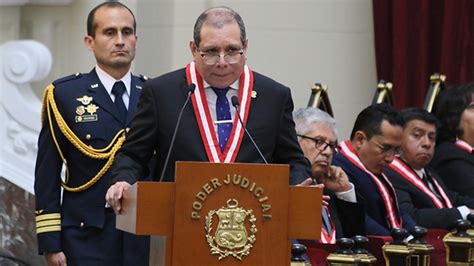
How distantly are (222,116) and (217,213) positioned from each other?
632 mm

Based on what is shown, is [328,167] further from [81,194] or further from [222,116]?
[222,116]

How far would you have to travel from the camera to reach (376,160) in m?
6.57

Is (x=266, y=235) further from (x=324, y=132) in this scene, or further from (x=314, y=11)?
(x=314, y=11)

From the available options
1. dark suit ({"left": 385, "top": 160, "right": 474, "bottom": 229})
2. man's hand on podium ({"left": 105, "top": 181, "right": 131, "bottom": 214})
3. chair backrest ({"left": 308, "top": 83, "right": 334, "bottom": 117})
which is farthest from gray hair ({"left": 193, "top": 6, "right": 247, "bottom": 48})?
chair backrest ({"left": 308, "top": 83, "right": 334, "bottom": 117})

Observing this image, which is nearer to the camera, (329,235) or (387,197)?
(329,235)

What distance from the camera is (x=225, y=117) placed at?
181 inches

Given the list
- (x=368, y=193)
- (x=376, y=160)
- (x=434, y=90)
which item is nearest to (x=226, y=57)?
(x=368, y=193)

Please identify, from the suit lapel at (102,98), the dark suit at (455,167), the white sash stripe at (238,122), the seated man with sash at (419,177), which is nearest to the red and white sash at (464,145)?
the dark suit at (455,167)

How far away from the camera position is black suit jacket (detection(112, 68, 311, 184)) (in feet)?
15.0

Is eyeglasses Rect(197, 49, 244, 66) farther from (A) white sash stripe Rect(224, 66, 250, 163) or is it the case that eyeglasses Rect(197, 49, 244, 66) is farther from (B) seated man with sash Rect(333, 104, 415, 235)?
(B) seated man with sash Rect(333, 104, 415, 235)

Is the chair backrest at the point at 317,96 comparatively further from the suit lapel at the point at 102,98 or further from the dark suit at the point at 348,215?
the suit lapel at the point at 102,98

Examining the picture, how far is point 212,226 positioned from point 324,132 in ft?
6.61

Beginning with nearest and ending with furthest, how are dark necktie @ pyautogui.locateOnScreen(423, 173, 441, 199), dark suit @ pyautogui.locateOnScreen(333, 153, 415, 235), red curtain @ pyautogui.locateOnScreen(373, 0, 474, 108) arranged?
dark suit @ pyautogui.locateOnScreen(333, 153, 415, 235) → dark necktie @ pyautogui.locateOnScreen(423, 173, 441, 199) → red curtain @ pyautogui.locateOnScreen(373, 0, 474, 108)

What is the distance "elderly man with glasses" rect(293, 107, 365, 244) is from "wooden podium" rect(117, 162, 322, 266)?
1782 mm
